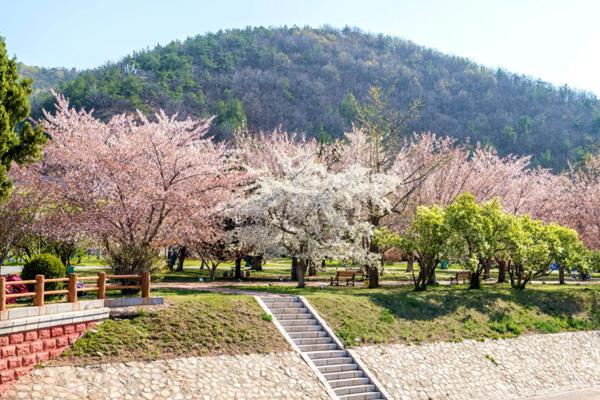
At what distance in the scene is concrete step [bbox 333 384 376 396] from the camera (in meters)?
19.6

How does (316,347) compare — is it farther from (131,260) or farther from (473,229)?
(473,229)

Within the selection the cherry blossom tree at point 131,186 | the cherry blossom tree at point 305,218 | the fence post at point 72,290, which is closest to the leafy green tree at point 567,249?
the cherry blossom tree at point 305,218

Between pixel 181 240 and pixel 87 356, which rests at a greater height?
pixel 181 240

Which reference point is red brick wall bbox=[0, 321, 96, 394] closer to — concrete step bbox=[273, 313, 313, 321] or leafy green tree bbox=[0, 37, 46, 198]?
leafy green tree bbox=[0, 37, 46, 198]

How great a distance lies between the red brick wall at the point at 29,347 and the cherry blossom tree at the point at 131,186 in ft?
24.1

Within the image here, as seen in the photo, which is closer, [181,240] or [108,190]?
[108,190]

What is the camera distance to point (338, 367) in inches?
818

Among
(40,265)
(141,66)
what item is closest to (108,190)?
(40,265)

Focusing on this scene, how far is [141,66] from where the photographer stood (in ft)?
568

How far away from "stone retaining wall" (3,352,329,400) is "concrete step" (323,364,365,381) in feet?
2.25

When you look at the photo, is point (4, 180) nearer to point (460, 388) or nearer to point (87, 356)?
point (87, 356)

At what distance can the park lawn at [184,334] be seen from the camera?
17.5m

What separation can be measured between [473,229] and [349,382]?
13.4 meters

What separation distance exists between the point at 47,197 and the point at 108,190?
391 cm
